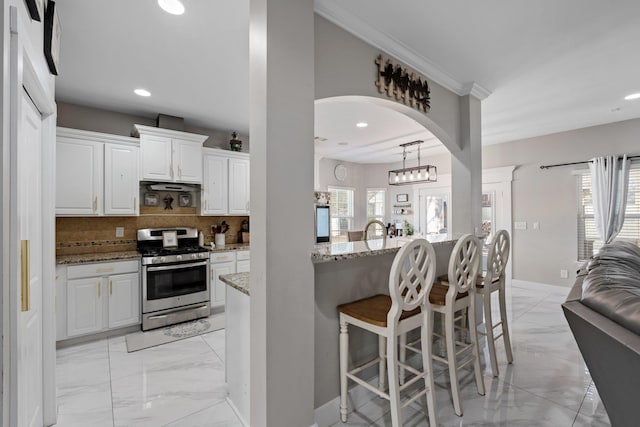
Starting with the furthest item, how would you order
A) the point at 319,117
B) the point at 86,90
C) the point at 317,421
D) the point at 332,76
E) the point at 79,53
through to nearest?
the point at 319,117, the point at 86,90, the point at 79,53, the point at 332,76, the point at 317,421

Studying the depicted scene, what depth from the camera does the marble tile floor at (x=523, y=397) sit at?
1815 millimetres

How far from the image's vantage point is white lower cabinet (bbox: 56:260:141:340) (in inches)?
116

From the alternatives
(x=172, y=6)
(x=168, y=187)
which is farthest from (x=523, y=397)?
(x=168, y=187)

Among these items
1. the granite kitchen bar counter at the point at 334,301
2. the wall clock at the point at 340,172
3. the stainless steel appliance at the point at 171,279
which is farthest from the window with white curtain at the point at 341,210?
the granite kitchen bar counter at the point at 334,301

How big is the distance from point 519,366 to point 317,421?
6.04 feet

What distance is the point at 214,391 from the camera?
221cm

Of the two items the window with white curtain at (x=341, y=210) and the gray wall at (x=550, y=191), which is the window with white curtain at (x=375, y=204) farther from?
the gray wall at (x=550, y=191)

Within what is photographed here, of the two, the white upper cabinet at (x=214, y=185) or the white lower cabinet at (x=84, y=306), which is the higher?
the white upper cabinet at (x=214, y=185)

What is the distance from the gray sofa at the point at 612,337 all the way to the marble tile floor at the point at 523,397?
2.51 feet

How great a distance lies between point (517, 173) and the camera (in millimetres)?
5211

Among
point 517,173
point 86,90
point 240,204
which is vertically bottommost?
point 240,204

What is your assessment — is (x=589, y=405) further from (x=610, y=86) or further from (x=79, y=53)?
(x=79, y=53)

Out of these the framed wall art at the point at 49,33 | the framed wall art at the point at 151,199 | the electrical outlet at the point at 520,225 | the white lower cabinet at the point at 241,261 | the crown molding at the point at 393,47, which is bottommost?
the white lower cabinet at the point at 241,261

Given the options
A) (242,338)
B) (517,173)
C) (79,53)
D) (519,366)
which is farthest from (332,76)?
(517,173)
